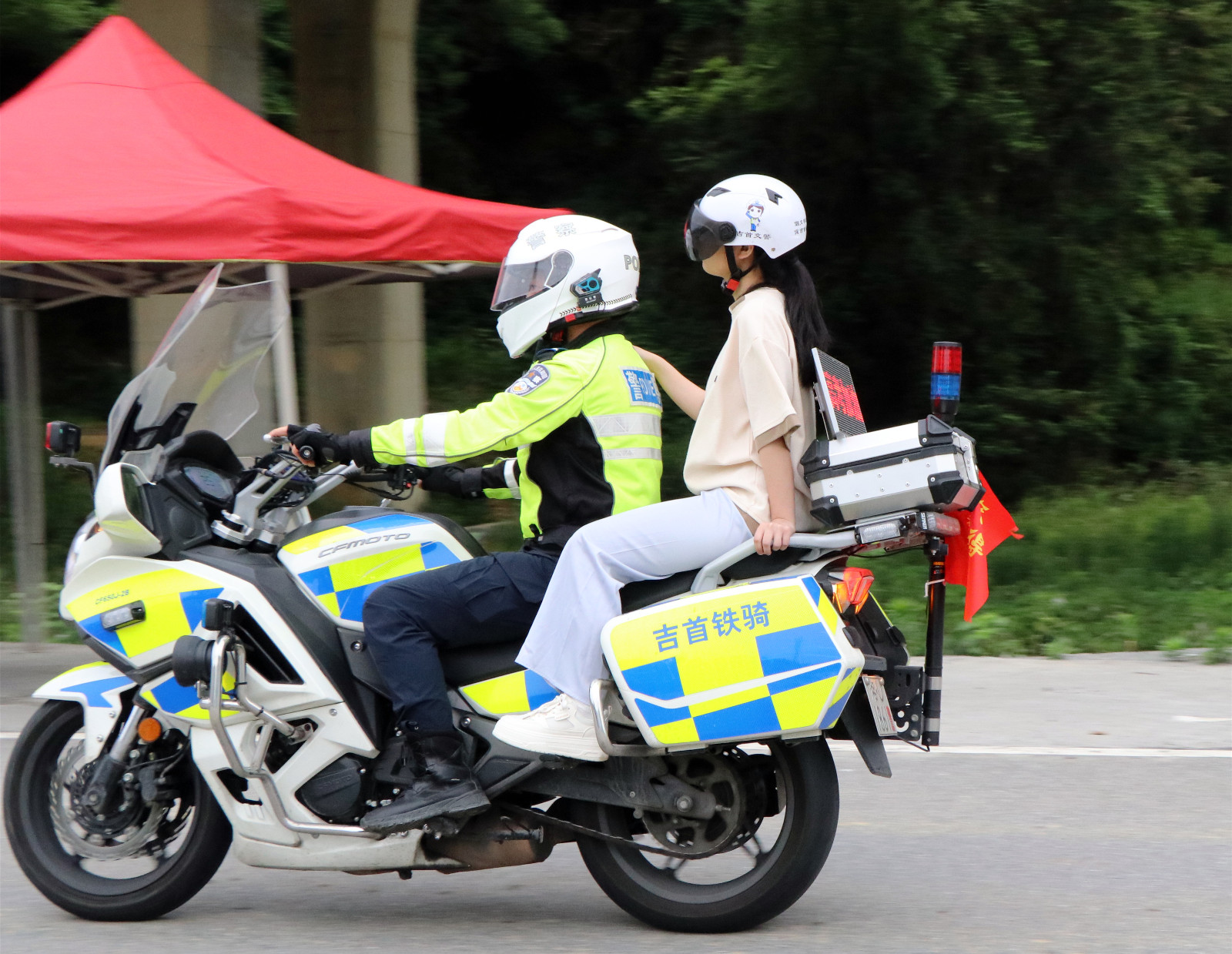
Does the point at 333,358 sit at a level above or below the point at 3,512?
above

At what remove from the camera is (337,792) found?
4.10 meters

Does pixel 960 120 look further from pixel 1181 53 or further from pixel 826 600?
pixel 826 600

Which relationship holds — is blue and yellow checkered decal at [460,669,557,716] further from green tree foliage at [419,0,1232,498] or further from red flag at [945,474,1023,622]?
green tree foliage at [419,0,1232,498]

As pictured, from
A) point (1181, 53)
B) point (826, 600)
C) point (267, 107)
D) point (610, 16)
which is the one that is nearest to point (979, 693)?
point (826, 600)

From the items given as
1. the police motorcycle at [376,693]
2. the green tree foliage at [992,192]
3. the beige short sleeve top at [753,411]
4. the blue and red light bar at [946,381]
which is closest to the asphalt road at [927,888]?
the police motorcycle at [376,693]

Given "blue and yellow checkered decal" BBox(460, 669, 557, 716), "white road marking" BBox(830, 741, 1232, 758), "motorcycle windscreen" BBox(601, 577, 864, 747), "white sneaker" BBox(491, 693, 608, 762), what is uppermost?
"motorcycle windscreen" BBox(601, 577, 864, 747)

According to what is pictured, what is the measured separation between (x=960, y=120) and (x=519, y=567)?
1175 centimetres

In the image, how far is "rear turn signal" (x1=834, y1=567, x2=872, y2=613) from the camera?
12.8 ft

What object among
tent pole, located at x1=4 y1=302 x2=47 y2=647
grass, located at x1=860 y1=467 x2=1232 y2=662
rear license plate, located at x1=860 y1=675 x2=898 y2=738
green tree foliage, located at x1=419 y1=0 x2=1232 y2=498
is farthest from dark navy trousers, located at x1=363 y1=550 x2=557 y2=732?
Result: green tree foliage, located at x1=419 y1=0 x2=1232 y2=498

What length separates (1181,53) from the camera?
577 inches

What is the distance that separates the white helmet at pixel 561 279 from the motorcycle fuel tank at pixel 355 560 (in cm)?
61

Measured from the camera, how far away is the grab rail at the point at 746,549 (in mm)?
3967

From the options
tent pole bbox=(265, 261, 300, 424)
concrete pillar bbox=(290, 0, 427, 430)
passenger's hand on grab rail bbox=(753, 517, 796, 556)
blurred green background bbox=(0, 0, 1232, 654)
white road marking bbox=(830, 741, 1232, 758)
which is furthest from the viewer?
blurred green background bbox=(0, 0, 1232, 654)

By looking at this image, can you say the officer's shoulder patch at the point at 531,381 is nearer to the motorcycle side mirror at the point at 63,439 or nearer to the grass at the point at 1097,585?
the motorcycle side mirror at the point at 63,439
